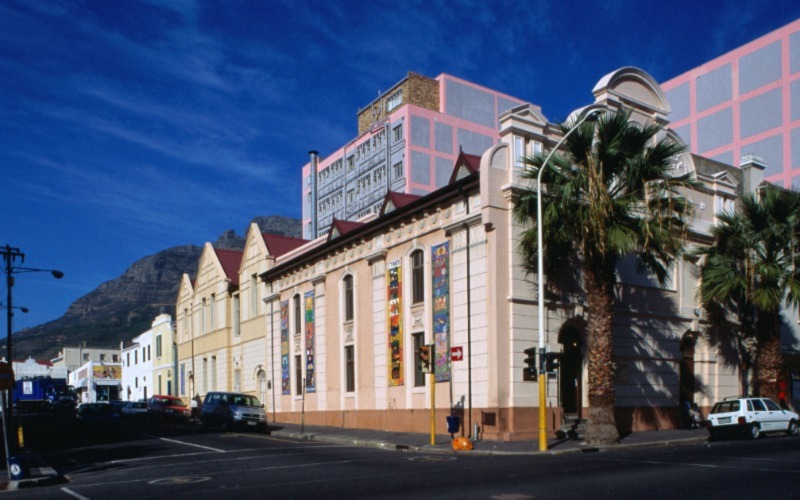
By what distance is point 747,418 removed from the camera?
25.0m

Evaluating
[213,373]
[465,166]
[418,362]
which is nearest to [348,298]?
[418,362]

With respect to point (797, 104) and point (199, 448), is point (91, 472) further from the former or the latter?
point (797, 104)

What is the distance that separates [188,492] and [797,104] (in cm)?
4917

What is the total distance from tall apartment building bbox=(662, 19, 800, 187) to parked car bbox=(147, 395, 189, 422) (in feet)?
123

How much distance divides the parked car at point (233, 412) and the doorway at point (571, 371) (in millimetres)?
13409

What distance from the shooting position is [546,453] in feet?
68.9

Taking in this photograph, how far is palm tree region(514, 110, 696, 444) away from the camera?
23031mm

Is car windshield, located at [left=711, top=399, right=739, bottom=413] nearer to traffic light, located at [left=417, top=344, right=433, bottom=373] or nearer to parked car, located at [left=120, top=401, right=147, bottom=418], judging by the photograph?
traffic light, located at [left=417, top=344, right=433, bottom=373]

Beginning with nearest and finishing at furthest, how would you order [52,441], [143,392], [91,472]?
[91,472] < [52,441] < [143,392]

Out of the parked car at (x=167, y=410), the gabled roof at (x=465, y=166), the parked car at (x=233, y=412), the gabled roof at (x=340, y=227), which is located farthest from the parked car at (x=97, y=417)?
the gabled roof at (x=465, y=166)

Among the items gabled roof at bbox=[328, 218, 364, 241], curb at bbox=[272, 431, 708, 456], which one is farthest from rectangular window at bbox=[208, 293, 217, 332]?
curb at bbox=[272, 431, 708, 456]

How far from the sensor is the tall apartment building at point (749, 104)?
5209 cm

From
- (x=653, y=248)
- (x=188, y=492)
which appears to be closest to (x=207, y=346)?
(x=653, y=248)

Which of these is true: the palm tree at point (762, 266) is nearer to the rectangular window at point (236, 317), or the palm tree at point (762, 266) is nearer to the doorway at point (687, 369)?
the doorway at point (687, 369)
